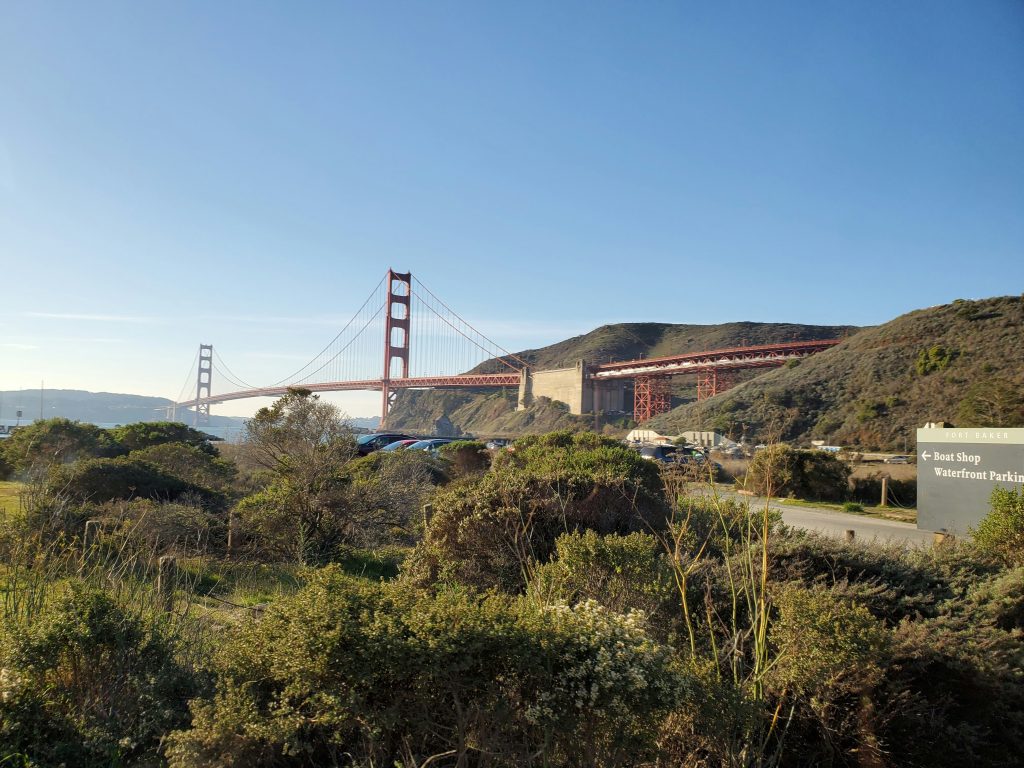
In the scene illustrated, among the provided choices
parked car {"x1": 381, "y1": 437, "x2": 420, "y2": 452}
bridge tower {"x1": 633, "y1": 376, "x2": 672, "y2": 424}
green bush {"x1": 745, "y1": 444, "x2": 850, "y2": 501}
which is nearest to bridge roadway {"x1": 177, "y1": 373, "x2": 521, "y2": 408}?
bridge tower {"x1": 633, "y1": 376, "x2": 672, "y2": 424}

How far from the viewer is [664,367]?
5234cm

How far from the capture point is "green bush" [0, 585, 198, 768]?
2.71 metres

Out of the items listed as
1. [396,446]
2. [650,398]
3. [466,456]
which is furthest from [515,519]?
[650,398]

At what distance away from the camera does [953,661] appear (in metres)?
3.67

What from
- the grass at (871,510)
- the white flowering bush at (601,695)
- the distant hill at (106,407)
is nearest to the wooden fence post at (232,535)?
the white flowering bush at (601,695)

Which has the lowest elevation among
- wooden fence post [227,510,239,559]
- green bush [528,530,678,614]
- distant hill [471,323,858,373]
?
wooden fence post [227,510,239,559]

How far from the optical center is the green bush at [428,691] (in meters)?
2.47

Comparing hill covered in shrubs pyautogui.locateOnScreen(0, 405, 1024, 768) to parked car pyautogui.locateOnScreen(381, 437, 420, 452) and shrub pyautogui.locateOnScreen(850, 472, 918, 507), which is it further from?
shrub pyautogui.locateOnScreen(850, 472, 918, 507)

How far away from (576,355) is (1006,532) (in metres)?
95.7

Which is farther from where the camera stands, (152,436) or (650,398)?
(650,398)

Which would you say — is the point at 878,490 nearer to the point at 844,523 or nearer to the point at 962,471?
the point at 844,523

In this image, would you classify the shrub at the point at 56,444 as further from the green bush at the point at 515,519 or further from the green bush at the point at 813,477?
the green bush at the point at 813,477

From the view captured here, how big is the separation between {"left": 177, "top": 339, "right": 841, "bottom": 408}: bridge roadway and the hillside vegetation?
8.23 ft

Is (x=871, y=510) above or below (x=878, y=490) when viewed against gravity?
below
